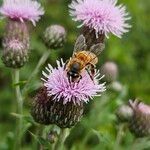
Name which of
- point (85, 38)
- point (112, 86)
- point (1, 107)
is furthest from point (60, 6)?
point (85, 38)

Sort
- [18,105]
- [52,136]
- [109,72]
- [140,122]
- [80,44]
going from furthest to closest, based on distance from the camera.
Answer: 1. [109,72]
2. [140,122]
3. [18,105]
4. [52,136]
5. [80,44]

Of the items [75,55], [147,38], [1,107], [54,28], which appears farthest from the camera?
[147,38]

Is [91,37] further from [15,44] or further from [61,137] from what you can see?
[61,137]

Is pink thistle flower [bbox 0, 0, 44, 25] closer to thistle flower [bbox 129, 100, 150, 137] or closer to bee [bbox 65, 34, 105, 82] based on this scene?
bee [bbox 65, 34, 105, 82]

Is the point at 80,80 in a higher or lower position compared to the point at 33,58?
lower

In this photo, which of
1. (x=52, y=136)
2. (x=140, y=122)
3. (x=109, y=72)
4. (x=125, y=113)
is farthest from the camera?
(x=109, y=72)

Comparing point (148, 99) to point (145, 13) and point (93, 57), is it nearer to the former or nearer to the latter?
point (145, 13)

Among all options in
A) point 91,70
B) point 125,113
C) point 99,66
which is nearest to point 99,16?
point 91,70
